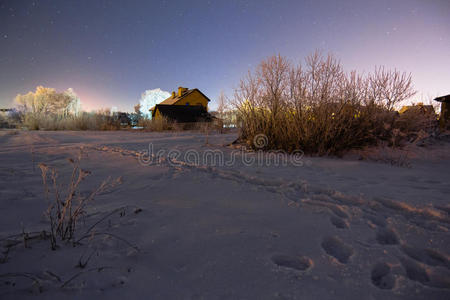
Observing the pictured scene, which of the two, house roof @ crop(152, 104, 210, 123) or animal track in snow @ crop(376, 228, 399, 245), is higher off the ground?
house roof @ crop(152, 104, 210, 123)

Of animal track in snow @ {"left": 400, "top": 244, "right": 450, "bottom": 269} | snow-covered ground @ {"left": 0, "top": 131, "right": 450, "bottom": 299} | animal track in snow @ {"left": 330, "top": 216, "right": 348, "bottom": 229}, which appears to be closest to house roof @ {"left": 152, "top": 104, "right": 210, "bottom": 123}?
snow-covered ground @ {"left": 0, "top": 131, "right": 450, "bottom": 299}

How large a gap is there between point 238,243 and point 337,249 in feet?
1.93

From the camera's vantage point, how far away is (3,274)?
0.84 metres

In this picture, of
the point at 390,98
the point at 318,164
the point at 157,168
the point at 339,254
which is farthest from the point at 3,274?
the point at 390,98

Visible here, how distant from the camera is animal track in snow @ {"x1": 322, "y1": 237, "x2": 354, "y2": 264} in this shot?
1142 millimetres

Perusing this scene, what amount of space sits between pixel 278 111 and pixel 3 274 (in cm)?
482

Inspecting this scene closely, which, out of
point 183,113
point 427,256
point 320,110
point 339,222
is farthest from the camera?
point 183,113

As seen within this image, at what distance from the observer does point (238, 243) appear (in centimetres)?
124

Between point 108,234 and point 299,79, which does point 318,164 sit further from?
point 108,234

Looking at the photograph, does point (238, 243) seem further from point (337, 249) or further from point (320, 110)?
point (320, 110)

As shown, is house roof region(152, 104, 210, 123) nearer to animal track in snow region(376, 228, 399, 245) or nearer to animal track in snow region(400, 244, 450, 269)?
animal track in snow region(376, 228, 399, 245)

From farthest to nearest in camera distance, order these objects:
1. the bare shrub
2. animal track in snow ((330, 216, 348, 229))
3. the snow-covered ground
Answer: the bare shrub, animal track in snow ((330, 216, 348, 229)), the snow-covered ground


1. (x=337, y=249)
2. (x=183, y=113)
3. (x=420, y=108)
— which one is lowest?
(x=337, y=249)

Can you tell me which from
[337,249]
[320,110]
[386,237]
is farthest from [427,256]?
[320,110]
